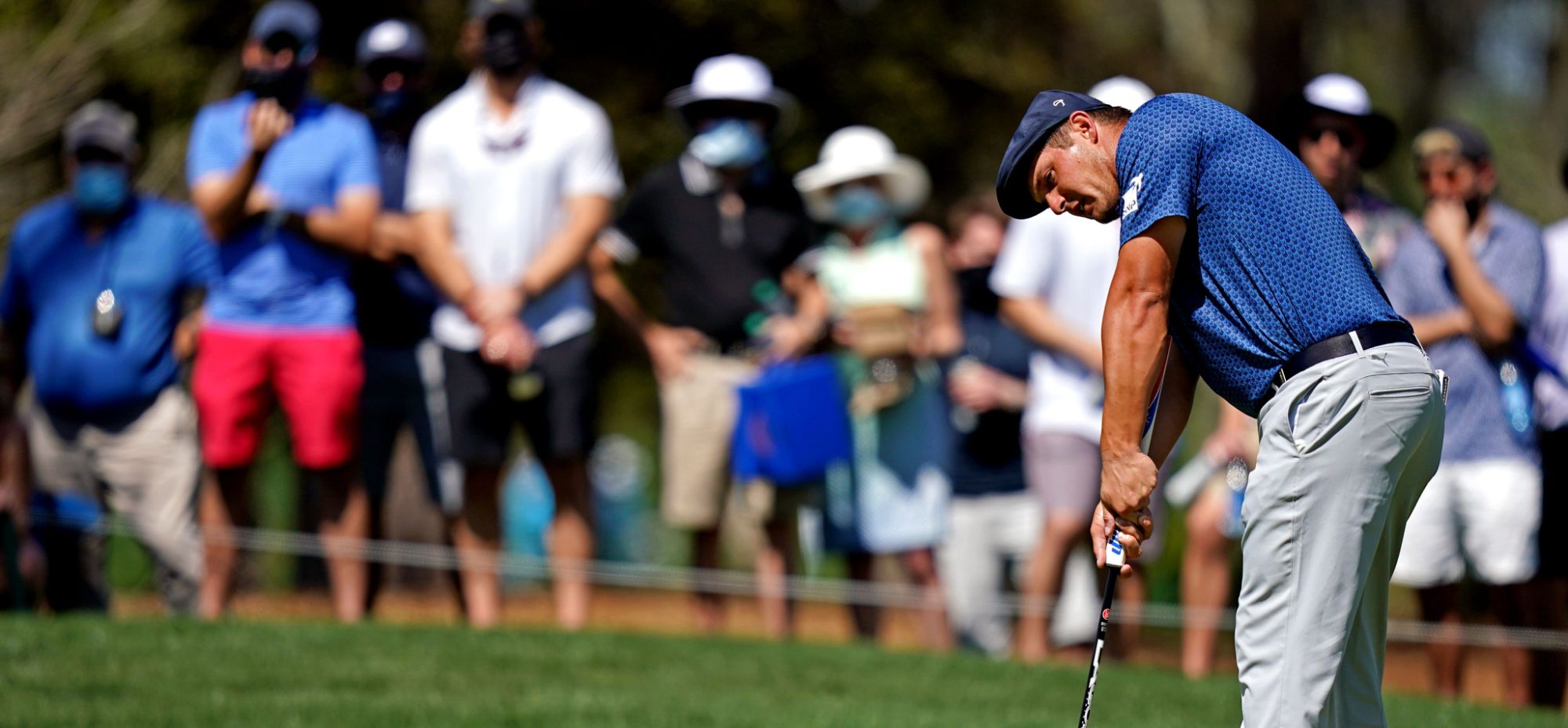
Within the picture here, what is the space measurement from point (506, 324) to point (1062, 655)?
3.37 meters

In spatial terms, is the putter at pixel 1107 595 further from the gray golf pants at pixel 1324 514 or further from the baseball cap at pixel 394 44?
the baseball cap at pixel 394 44

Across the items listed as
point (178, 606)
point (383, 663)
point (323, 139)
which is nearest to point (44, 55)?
point (323, 139)

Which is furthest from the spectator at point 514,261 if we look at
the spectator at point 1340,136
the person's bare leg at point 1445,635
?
the person's bare leg at point 1445,635

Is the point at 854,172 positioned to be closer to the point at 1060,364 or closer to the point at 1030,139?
the point at 1060,364

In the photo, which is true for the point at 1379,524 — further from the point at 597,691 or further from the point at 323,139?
the point at 323,139

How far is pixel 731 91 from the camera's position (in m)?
9.48

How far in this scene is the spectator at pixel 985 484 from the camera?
1005 cm

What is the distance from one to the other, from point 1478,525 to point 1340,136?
1.88 m

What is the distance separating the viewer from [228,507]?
8969 millimetres

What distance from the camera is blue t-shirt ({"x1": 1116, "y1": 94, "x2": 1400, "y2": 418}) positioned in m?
4.66

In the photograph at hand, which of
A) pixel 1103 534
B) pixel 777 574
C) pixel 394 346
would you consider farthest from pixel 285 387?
pixel 1103 534

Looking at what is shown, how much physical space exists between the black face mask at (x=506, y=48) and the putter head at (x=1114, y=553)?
507 centimetres

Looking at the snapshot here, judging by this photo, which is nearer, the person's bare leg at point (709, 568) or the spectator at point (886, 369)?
the person's bare leg at point (709, 568)

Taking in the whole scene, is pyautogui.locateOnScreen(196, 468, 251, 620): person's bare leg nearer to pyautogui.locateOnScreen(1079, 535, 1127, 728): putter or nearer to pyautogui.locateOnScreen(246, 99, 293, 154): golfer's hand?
pyautogui.locateOnScreen(246, 99, 293, 154): golfer's hand
